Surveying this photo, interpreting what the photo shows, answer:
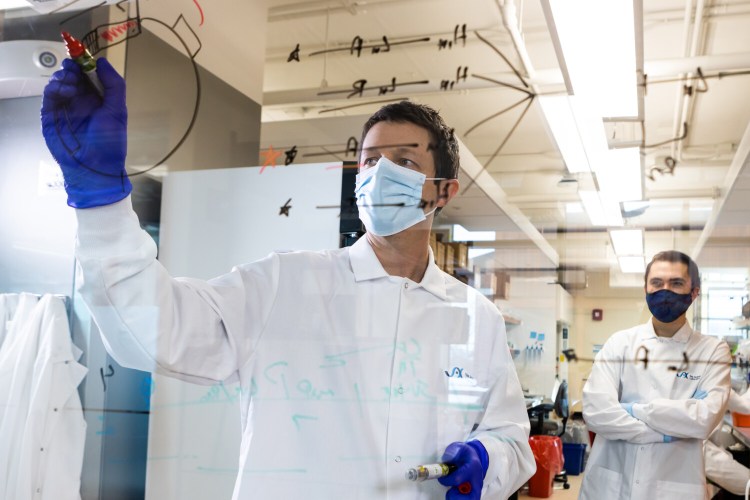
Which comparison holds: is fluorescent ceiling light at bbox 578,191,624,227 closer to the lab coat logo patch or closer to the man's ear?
the man's ear

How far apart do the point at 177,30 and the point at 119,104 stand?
204 mm

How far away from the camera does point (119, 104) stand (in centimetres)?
91

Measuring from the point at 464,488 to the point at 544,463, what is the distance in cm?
16

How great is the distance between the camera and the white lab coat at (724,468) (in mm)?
939

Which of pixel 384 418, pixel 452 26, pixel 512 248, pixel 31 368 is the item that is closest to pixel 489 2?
pixel 452 26

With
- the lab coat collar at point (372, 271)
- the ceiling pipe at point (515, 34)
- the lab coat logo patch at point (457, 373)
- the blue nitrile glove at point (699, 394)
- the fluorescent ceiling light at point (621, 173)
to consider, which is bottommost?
the blue nitrile glove at point (699, 394)

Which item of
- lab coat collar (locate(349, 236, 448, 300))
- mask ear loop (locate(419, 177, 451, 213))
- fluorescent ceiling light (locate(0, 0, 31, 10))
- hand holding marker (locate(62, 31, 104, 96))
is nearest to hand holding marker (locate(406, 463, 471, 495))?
lab coat collar (locate(349, 236, 448, 300))

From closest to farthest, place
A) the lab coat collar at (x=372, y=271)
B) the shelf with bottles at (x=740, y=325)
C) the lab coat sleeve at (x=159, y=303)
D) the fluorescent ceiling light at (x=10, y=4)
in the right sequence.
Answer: the lab coat sleeve at (x=159, y=303)
the shelf with bottles at (x=740, y=325)
the lab coat collar at (x=372, y=271)
the fluorescent ceiling light at (x=10, y=4)

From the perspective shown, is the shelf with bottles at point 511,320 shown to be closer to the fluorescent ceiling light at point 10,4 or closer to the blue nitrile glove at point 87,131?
the blue nitrile glove at point 87,131

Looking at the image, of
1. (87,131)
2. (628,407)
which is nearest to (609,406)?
(628,407)

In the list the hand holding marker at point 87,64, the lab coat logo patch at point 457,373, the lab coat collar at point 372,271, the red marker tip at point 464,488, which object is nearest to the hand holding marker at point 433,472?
the red marker tip at point 464,488

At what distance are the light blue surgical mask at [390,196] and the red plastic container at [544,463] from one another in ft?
1.33

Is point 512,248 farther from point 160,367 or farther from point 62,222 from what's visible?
point 62,222

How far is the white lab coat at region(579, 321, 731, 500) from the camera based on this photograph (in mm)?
919
